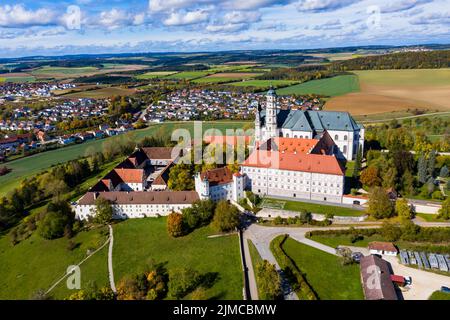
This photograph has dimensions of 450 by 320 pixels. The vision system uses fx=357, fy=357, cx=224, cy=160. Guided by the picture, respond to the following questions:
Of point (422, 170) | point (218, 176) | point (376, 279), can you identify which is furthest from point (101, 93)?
point (376, 279)

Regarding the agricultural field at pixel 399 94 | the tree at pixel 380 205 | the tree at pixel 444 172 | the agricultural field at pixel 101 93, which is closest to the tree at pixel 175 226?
the tree at pixel 380 205

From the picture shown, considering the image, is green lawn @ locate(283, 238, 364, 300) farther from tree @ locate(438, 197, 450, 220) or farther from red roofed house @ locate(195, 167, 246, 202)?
tree @ locate(438, 197, 450, 220)

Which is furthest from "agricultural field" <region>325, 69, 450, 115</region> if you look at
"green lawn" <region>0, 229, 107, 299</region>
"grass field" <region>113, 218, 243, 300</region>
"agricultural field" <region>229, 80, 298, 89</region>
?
"green lawn" <region>0, 229, 107, 299</region>

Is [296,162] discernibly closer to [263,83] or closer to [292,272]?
[292,272]

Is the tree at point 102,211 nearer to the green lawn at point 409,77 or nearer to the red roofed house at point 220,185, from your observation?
the red roofed house at point 220,185

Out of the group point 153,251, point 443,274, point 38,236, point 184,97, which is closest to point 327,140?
point 443,274
